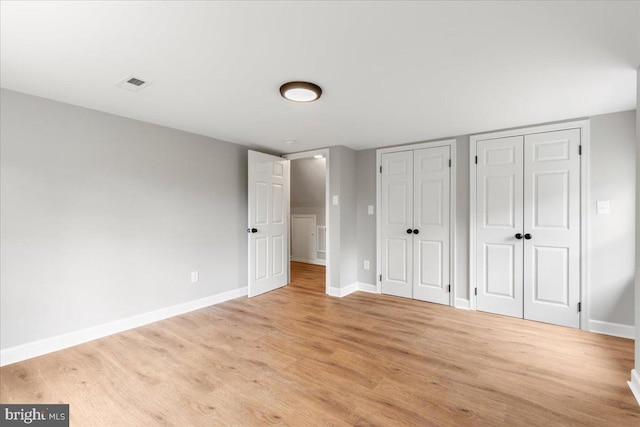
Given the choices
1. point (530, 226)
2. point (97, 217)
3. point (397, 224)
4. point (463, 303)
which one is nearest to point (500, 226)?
point (530, 226)

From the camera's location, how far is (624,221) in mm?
2756

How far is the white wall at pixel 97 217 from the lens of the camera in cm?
233

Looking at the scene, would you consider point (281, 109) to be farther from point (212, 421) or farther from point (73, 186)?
point (212, 421)

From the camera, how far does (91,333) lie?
8.84 feet

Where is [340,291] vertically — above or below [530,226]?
below

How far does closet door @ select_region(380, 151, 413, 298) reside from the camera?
4.02 m

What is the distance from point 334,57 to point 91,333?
3157 mm

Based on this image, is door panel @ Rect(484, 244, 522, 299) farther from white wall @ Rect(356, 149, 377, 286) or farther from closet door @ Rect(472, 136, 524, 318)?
white wall @ Rect(356, 149, 377, 286)

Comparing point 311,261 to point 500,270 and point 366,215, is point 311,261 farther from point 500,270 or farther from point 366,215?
point 500,270

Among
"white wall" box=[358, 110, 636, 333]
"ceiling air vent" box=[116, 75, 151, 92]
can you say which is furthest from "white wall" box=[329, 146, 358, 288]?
"white wall" box=[358, 110, 636, 333]

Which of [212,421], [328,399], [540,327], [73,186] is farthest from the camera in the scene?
[540,327]

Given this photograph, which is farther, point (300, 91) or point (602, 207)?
point (602, 207)

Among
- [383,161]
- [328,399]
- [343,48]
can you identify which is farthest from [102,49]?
[383,161]

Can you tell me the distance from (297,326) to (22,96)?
3100 mm
